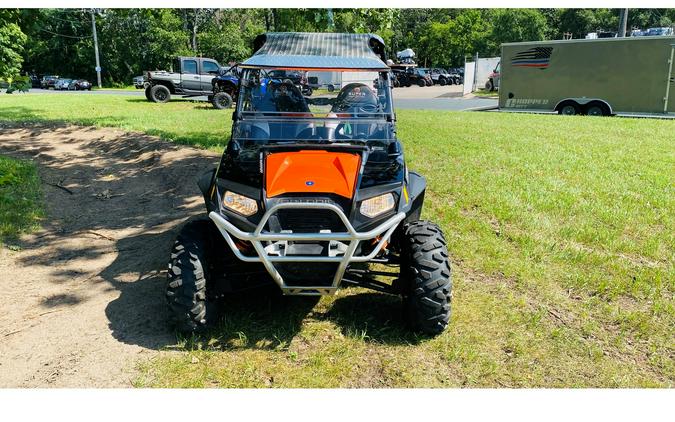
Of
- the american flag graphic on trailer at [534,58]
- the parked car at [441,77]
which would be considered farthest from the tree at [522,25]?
the american flag graphic on trailer at [534,58]

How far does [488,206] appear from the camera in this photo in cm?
638

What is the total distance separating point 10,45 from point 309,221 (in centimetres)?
840

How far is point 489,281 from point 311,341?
5.73ft

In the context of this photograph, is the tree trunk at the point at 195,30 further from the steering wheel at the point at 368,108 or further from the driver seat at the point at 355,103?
the steering wheel at the point at 368,108

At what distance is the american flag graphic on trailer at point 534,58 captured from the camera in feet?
65.0

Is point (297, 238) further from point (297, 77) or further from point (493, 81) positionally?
point (493, 81)

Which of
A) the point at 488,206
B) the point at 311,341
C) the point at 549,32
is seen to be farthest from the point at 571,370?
the point at 549,32

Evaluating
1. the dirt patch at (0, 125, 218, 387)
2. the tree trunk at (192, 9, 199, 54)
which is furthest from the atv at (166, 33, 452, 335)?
the tree trunk at (192, 9, 199, 54)

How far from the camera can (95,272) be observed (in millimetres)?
4945

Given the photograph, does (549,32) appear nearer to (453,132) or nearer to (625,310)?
(453,132)

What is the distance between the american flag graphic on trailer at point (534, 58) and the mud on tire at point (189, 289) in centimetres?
1903

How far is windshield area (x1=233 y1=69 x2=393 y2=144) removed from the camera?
14.7 feet

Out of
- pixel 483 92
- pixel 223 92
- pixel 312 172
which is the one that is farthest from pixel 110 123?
pixel 483 92

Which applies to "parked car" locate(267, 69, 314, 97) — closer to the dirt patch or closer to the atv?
the atv
